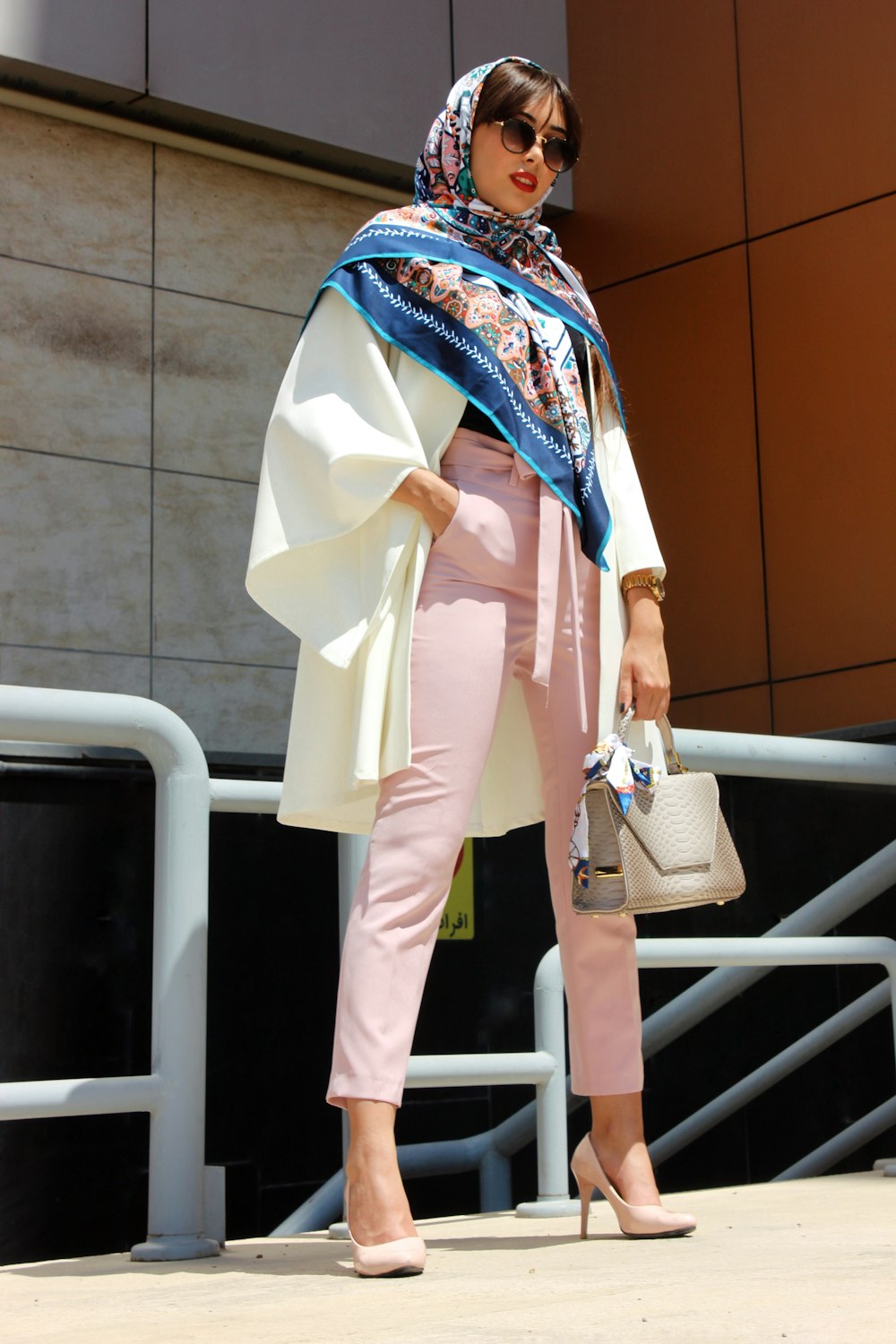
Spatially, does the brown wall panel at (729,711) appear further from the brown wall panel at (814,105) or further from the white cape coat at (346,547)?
the white cape coat at (346,547)

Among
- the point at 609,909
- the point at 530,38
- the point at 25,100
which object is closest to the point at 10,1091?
the point at 609,909

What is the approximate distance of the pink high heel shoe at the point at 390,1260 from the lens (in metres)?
2.11

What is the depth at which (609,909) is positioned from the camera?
7.80 feet

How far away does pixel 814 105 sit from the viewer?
21.5 ft

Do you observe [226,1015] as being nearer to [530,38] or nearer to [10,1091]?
[10,1091]

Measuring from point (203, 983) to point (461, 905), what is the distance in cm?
161

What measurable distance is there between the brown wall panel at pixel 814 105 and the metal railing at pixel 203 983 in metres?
3.27

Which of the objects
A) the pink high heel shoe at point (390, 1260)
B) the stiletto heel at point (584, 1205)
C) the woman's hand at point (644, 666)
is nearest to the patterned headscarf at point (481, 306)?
the woman's hand at point (644, 666)

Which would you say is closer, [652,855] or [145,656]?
[652,855]

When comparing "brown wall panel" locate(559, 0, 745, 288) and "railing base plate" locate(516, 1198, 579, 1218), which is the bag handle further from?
"brown wall panel" locate(559, 0, 745, 288)

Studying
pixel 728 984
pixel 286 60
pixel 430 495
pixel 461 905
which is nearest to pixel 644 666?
pixel 430 495

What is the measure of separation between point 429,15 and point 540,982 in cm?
535

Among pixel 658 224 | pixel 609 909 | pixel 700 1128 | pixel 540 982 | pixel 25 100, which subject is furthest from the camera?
pixel 658 224

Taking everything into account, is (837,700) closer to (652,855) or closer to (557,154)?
(557,154)
